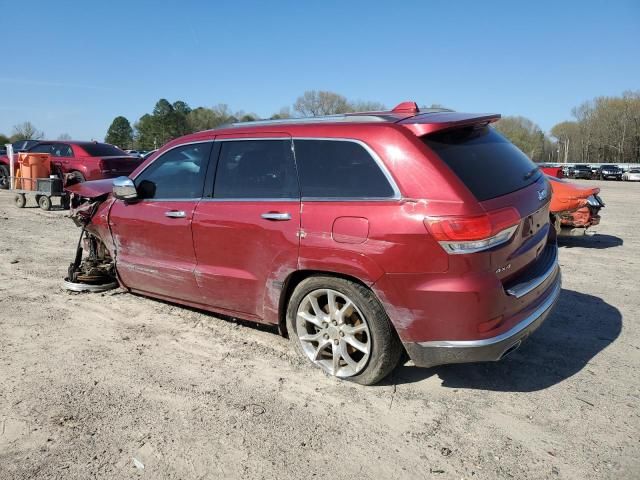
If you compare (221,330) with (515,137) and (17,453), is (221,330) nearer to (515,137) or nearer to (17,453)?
(17,453)

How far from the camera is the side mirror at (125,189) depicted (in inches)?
185

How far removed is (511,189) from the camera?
3357 millimetres

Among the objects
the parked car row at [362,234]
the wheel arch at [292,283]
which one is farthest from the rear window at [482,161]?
the wheel arch at [292,283]

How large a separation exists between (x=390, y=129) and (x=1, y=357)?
11.2 ft

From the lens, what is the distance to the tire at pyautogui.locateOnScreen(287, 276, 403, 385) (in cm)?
333

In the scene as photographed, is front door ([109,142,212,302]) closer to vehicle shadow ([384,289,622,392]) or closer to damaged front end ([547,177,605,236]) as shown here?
vehicle shadow ([384,289,622,392])

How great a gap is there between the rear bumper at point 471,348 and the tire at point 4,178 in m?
19.2

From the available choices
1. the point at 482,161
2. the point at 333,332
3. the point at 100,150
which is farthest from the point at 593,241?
the point at 100,150

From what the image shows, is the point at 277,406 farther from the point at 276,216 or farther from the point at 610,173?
the point at 610,173

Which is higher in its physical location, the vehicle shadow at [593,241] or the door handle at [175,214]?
the door handle at [175,214]

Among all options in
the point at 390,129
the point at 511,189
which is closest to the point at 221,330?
the point at 390,129

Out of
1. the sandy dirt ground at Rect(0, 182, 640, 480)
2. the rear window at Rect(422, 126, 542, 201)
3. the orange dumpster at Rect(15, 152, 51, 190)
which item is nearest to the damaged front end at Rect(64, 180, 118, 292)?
the sandy dirt ground at Rect(0, 182, 640, 480)

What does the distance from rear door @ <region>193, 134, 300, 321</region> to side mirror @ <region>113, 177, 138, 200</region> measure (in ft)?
2.88

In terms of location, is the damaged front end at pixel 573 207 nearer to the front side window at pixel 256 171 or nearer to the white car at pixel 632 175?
the front side window at pixel 256 171
